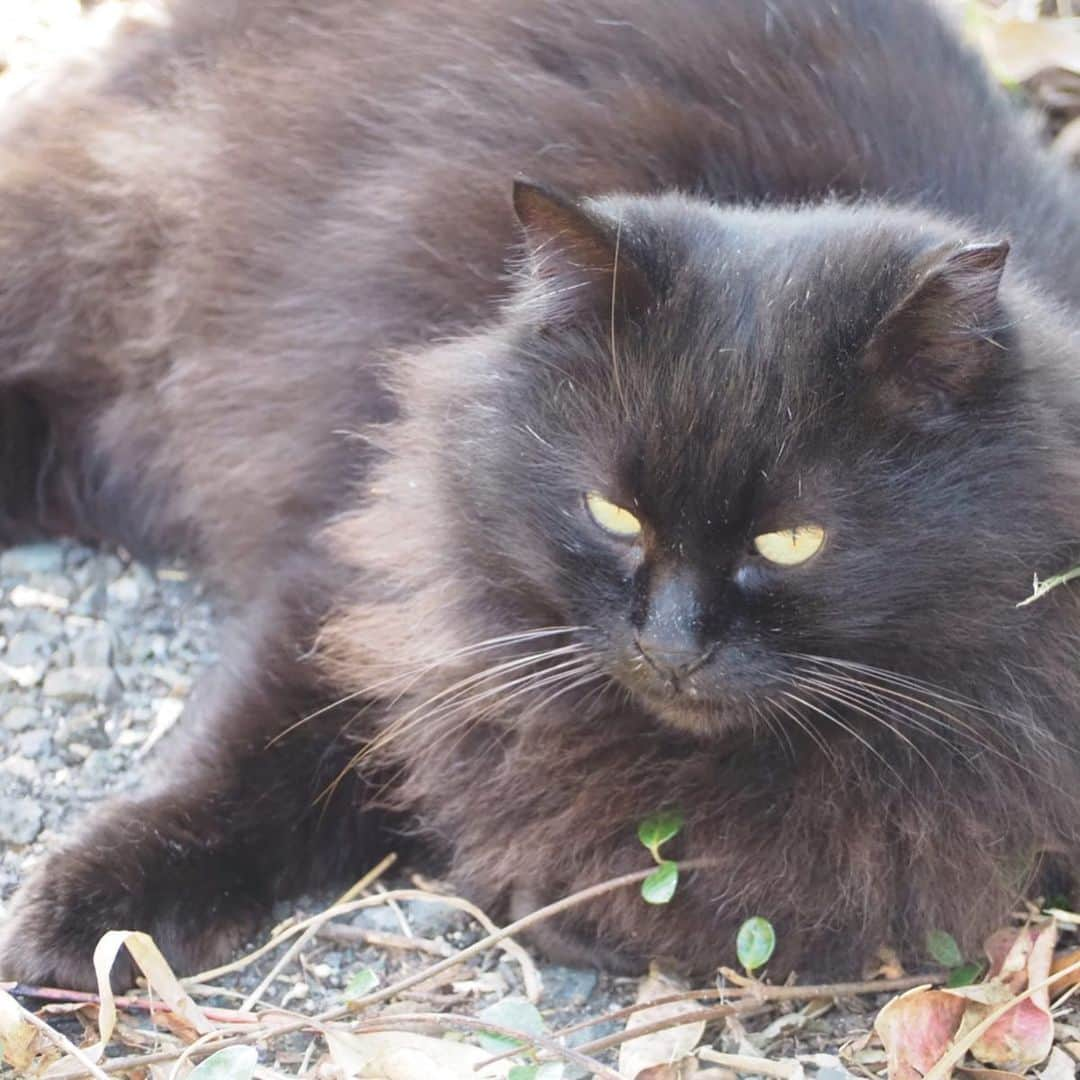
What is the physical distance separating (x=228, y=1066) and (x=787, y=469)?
0.85m

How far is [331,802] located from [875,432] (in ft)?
3.19

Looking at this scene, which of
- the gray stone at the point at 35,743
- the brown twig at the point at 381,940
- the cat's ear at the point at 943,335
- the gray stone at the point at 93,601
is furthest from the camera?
the gray stone at the point at 93,601

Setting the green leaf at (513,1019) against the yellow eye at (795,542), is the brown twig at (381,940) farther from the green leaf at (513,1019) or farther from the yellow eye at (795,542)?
the yellow eye at (795,542)

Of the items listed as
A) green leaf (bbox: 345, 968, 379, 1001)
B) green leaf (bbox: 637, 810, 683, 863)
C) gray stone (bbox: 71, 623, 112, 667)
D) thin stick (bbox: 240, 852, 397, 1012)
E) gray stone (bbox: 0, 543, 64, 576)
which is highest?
green leaf (bbox: 637, 810, 683, 863)

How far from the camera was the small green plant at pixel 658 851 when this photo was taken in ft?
5.97

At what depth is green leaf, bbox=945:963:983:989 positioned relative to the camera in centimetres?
185

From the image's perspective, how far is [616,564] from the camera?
162cm

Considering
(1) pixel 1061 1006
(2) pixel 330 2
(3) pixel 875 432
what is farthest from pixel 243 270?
(1) pixel 1061 1006

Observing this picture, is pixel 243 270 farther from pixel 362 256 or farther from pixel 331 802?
pixel 331 802

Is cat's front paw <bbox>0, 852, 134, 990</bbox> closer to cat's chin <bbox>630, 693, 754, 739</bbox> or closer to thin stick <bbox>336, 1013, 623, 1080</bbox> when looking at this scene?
thin stick <bbox>336, 1013, 623, 1080</bbox>

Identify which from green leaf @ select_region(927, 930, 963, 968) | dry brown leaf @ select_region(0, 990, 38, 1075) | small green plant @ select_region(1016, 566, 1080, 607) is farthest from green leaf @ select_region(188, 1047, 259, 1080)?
small green plant @ select_region(1016, 566, 1080, 607)

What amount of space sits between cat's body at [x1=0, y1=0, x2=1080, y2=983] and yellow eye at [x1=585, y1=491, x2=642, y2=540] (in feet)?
0.03

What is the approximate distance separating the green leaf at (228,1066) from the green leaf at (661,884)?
515mm

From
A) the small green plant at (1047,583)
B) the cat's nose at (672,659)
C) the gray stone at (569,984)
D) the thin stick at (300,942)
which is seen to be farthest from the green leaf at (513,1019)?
the small green plant at (1047,583)
